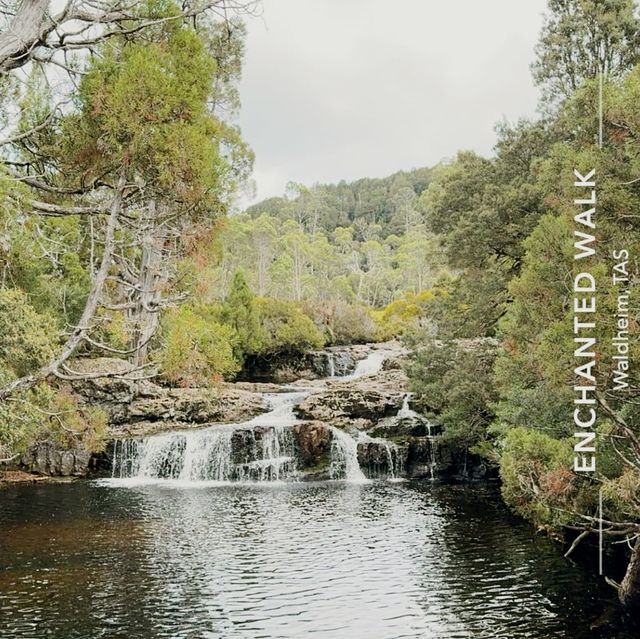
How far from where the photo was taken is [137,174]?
25.2 ft

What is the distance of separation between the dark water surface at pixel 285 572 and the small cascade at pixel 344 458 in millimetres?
3736

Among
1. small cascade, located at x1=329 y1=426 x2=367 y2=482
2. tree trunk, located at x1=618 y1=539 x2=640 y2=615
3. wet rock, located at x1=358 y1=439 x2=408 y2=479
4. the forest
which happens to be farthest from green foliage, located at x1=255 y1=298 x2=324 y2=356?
tree trunk, located at x1=618 y1=539 x2=640 y2=615

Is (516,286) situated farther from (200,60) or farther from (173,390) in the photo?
(173,390)

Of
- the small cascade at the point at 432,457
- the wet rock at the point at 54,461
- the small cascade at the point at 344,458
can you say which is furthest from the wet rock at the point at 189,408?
the small cascade at the point at 432,457

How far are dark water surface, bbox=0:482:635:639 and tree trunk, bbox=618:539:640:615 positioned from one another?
355mm

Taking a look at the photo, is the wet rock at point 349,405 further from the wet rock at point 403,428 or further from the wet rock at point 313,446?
the wet rock at point 313,446

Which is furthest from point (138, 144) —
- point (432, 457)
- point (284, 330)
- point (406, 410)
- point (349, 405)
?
point (284, 330)

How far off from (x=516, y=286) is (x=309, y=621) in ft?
18.9

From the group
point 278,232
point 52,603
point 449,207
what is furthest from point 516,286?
point 278,232

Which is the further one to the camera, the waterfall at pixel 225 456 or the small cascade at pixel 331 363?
the small cascade at pixel 331 363

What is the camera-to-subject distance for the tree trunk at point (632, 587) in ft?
31.6

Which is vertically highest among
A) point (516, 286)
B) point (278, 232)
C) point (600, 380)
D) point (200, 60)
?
point (278, 232)

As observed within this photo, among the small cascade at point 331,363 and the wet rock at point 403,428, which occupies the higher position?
the small cascade at point 331,363

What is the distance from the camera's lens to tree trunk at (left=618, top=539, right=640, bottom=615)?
9617 mm
